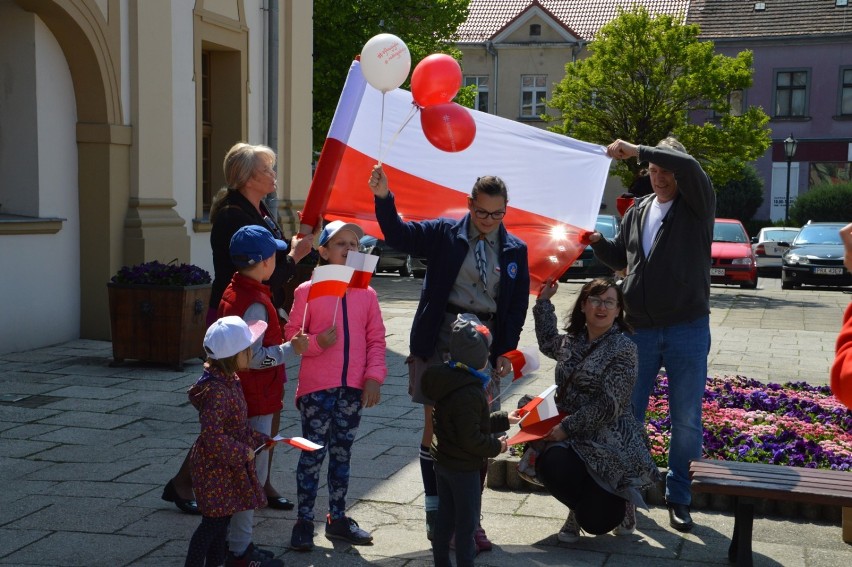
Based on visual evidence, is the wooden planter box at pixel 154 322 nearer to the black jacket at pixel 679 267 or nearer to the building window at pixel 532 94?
the black jacket at pixel 679 267

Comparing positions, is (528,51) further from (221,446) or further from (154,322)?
(221,446)

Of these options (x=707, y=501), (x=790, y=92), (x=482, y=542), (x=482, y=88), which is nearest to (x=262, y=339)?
(x=482, y=542)

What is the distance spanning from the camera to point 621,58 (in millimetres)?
25141

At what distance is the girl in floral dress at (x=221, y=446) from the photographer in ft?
13.5

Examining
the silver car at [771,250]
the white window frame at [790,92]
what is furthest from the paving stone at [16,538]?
the white window frame at [790,92]

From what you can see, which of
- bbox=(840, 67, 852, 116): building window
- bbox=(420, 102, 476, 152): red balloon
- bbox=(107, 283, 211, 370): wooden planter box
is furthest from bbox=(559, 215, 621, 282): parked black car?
bbox=(840, 67, 852, 116): building window

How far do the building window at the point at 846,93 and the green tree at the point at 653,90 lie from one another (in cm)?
2111

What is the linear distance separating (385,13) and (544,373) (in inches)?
696

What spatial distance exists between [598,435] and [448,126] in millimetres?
1665

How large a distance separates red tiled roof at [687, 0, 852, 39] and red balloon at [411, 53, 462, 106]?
140 ft

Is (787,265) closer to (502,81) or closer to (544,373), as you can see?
(544,373)

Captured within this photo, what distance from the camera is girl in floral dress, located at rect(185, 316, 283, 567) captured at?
4.13 m

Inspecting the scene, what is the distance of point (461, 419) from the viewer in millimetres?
4332

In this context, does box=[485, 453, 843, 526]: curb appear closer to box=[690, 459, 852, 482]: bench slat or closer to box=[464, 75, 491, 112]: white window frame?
box=[690, 459, 852, 482]: bench slat
